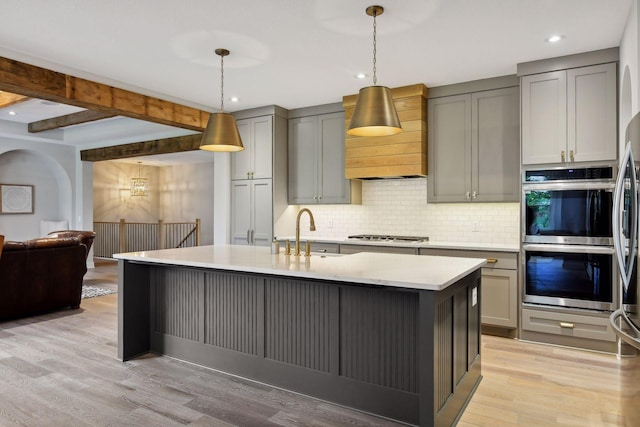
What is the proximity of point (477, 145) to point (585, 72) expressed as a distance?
118 cm

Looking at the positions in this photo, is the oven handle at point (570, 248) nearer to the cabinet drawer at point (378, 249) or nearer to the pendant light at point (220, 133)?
the cabinet drawer at point (378, 249)

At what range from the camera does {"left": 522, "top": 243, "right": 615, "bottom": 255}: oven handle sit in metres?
3.75

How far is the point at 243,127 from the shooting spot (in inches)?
243

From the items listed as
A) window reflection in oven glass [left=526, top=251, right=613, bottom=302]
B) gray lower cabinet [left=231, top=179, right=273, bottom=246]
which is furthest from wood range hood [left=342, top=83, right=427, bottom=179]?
window reflection in oven glass [left=526, top=251, right=613, bottom=302]

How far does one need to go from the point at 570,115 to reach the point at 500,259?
150 centimetres

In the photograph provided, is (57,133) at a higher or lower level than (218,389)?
higher

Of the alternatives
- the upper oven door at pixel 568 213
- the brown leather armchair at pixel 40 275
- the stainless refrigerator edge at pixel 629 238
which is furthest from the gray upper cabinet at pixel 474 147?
the brown leather armchair at pixel 40 275

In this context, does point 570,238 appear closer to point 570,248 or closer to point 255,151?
point 570,248

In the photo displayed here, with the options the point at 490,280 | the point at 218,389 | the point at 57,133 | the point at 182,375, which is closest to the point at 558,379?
the point at 490,280

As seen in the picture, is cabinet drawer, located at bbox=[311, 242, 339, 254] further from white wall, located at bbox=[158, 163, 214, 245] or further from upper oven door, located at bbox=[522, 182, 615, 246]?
white wall, located at bbox=[158, 163, 214, 245]

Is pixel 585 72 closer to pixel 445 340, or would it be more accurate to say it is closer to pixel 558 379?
pixel 558 379

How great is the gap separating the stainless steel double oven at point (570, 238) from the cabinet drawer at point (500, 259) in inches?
4.2

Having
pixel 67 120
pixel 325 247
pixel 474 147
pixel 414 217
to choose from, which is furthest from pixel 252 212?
pixel 67 120

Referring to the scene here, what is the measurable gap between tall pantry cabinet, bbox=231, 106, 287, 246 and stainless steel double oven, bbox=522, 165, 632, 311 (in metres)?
3.13
